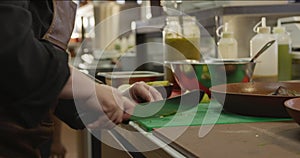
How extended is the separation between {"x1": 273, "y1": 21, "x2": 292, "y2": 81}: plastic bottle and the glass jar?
0.34m

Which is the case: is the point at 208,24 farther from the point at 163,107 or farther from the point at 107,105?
the point at 107,105

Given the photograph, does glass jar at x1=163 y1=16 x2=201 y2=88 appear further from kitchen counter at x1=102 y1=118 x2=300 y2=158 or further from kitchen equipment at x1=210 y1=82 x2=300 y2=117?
kitchen counter at x1=102 y1=118 x2=300 y2=158

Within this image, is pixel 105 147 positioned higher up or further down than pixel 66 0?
Result: further down

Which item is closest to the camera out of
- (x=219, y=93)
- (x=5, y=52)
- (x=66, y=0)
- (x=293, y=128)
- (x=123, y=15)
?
(x=5, y=52)

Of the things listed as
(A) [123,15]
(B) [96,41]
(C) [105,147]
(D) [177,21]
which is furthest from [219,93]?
(B) [96,41]

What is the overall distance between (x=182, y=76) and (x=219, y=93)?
330 millimetres

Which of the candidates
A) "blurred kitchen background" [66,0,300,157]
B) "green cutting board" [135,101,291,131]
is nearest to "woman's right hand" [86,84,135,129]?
"green cutting board" [135,101,291,131]

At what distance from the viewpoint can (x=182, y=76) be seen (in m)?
1.57

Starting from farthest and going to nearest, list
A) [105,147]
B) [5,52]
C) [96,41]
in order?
[96,41] < [105,147] < [5,52]

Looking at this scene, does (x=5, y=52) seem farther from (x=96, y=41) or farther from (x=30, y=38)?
(x=96, y=41)

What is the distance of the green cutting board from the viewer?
3.65ft

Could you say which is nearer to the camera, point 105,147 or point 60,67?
point 60,67

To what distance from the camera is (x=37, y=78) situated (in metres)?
0.80

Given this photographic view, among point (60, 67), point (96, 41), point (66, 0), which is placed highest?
point (66, 0)
